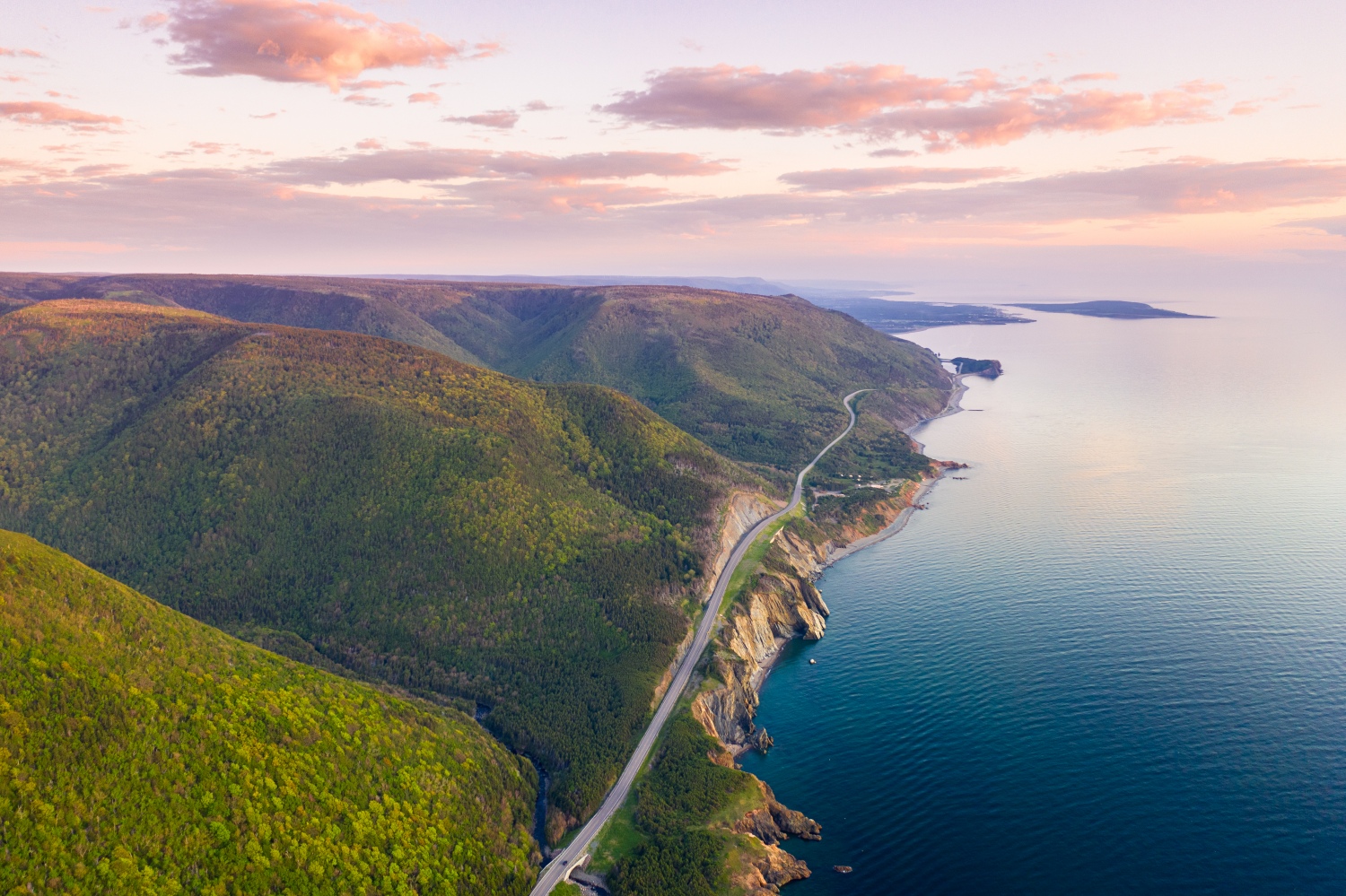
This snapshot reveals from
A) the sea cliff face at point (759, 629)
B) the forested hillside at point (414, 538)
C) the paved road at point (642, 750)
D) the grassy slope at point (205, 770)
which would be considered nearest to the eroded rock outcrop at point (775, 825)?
the paved road at point (642, 750)

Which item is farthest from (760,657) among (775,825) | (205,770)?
(205,770)

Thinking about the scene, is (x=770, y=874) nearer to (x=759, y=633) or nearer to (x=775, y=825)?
(x=775, y=825)

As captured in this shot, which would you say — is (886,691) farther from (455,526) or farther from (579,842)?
(455,526)

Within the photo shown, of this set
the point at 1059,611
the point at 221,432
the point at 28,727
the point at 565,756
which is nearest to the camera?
the point at 28,727

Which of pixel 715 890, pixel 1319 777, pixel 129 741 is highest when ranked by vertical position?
pixel 129 741

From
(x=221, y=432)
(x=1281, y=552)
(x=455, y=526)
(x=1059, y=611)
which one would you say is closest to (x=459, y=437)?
(x=455, y=526)

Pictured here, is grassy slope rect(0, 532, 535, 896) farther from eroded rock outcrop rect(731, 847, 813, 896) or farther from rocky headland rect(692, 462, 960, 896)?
rocky headland rect(692, 462, 960, 896)

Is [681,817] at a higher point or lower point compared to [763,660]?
lower
